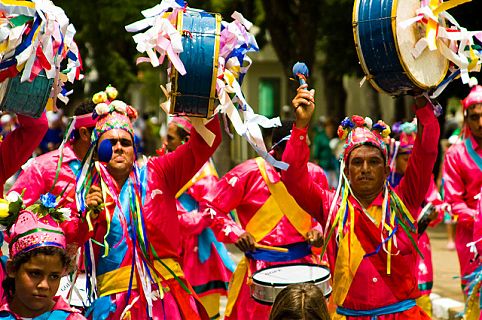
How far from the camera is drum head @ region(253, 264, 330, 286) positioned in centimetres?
700

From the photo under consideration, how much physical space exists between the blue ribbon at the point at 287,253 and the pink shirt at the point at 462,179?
2162mm

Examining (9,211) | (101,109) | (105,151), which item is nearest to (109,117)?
(101,109)

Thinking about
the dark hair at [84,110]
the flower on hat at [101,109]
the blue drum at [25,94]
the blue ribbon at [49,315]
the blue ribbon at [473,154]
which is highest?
the blue drum at [25,94]

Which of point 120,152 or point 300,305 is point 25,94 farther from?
point 300,305

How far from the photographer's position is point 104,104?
6.86 m

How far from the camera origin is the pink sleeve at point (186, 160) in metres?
6.36

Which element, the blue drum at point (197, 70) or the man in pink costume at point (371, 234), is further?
the man in pink costume at point (371, 234)

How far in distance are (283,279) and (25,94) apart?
2196mm

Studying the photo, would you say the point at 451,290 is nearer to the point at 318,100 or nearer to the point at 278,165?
the point at 278,165

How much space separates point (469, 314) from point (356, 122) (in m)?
1.61

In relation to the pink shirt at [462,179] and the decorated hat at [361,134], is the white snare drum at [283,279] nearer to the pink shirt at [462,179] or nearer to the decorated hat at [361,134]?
the decorated hat at [361,134]

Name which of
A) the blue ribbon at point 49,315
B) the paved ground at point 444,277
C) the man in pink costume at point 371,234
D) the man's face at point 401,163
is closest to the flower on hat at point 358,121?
the man in pink costume at point 371,234

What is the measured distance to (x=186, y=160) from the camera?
6480 mm

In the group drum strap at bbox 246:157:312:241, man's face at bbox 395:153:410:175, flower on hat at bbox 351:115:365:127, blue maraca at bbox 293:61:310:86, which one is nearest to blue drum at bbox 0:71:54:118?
blue maraca at bbox 293:61:310:86
